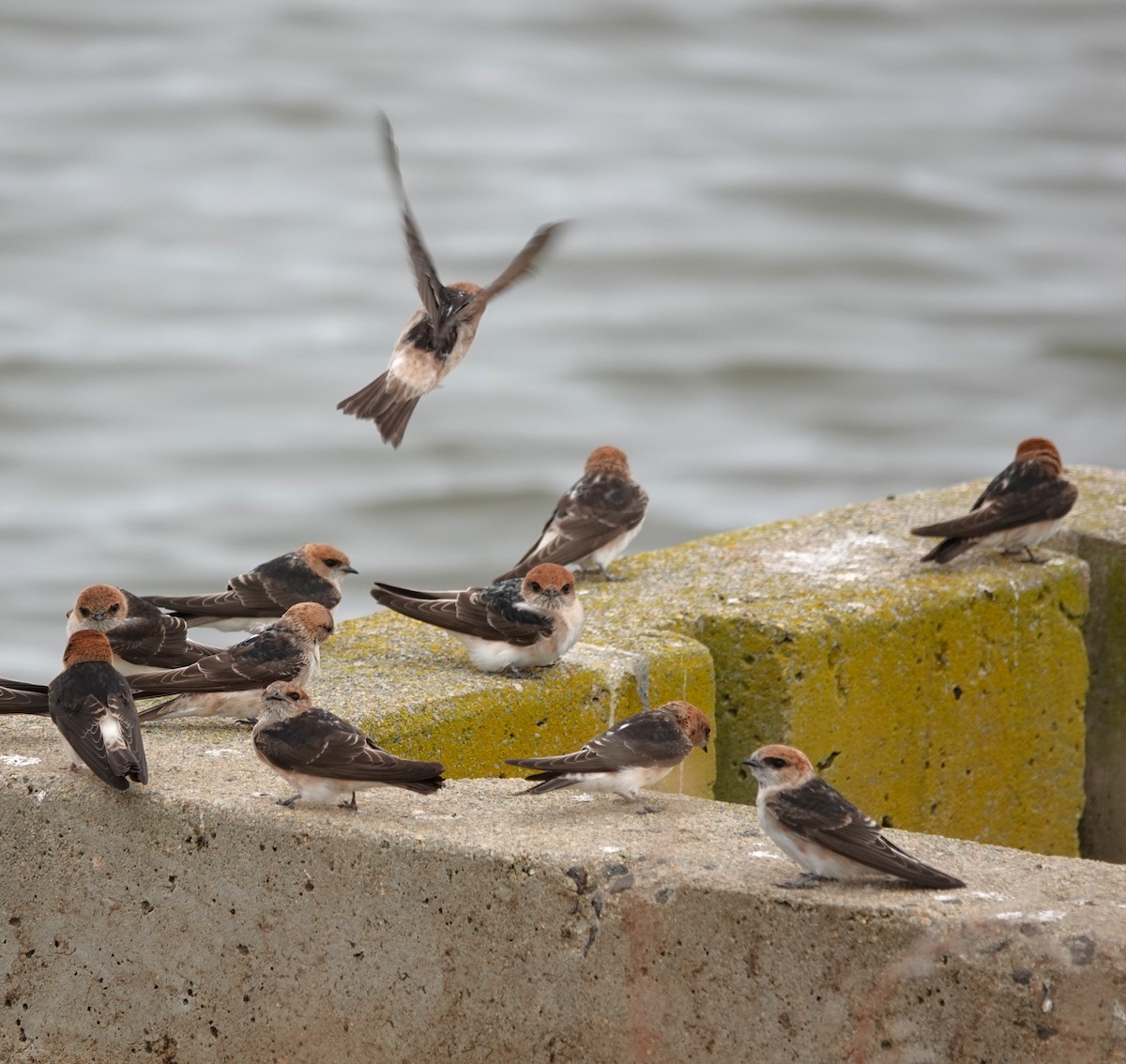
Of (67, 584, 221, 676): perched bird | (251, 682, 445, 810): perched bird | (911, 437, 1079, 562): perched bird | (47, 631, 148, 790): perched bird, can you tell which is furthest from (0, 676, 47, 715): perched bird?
(911, 437, 1079, 562): perched bird

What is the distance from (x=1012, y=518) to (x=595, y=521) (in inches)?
76.1

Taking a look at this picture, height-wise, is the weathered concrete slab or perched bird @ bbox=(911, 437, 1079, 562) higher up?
perched bird @ bbox=(911, 437, 1079, 562)

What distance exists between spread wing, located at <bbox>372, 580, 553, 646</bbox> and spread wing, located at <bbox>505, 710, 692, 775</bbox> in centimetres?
96

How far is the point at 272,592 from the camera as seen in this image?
8141 mm

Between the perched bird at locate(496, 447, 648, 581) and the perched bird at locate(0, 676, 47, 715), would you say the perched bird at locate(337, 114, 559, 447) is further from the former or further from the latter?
the perched bird at locate(496, 447, 648, 581)

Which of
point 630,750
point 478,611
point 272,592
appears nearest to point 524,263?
point 630,750

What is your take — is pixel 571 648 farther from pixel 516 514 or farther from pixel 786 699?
pixel 516 514

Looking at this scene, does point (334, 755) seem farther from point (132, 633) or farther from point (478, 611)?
point (132, 633)

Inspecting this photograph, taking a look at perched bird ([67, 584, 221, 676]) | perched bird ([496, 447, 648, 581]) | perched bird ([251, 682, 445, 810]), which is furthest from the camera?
perched bird ([496, 447, 648, 581])

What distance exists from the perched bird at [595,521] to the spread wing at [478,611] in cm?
72

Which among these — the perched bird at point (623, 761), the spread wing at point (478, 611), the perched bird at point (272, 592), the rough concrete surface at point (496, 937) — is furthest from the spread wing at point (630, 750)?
the perched bird at point (272, 592)

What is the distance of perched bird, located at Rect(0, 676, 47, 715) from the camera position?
6441 millimetres

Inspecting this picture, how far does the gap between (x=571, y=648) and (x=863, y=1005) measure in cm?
270

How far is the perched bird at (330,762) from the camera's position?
5.53 metres
